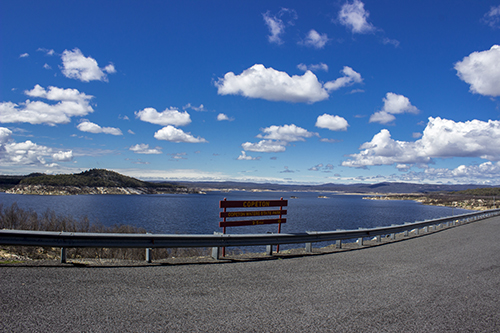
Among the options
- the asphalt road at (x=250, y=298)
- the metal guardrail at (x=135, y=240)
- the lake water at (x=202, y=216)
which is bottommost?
the lake water at (x=202, y=216)

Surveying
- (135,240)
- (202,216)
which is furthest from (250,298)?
(202,216)

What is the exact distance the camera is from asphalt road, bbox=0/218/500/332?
178 inches

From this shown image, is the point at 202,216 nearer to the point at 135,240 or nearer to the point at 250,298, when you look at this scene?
the point at 135,240

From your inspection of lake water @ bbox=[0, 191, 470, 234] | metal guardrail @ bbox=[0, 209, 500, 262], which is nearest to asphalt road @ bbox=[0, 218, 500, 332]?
metal guardrail @ bbox=[0, 209, 500, 262]

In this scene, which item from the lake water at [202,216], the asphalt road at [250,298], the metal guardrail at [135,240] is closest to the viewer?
the asphalt road at [250,298]

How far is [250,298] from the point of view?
5.71 metres

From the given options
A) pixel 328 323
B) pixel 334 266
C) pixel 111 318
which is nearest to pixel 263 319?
pixel 328 323

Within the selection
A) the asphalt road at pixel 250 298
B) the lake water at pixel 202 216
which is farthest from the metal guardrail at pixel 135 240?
the lake water at pixel 202 216

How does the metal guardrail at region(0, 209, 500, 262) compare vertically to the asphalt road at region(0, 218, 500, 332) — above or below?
above

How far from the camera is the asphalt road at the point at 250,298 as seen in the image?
14.8ft

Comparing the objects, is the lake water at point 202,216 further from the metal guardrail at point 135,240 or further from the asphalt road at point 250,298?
the asphalt road at point 250,298

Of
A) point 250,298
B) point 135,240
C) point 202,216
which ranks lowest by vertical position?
point 202,216

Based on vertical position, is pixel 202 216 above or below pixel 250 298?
below

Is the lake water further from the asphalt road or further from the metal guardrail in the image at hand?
the asphalt road
